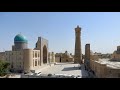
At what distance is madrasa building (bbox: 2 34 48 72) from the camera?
1714 centimetres

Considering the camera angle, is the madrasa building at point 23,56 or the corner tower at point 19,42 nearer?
the madrasa building at point 23,56

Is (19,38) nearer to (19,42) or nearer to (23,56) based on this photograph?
(19,42)

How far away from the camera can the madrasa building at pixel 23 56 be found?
1714 cm

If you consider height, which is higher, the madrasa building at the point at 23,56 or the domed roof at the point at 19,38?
the domed roof at the point at 19,38

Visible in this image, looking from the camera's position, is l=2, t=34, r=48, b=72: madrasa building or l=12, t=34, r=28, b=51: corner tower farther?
l=12, t=34, r=28, b=51: corner tower

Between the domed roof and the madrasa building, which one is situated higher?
the domed roof

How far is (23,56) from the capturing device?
1734 cm

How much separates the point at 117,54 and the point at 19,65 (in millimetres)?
15845

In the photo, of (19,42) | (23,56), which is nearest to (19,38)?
(19,42)

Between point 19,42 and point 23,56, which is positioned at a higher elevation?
point 19,42

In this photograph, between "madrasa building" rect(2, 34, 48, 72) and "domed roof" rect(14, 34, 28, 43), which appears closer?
"madrasa building" rect(2, 34, 48, 72)
